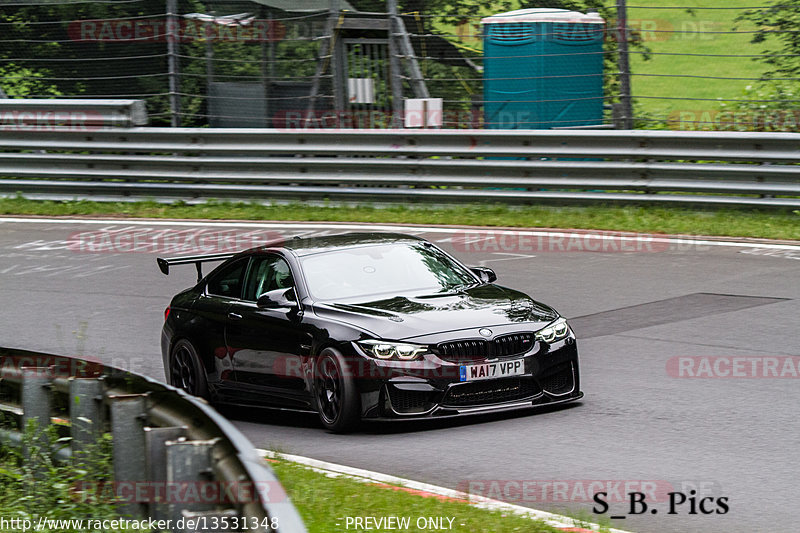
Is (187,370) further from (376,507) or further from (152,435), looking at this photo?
(152,435)

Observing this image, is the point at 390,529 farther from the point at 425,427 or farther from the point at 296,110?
the point at 296,110

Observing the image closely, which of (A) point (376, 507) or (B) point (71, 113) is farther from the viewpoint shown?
(B) point (71, 113)

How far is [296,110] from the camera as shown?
62.7 feet

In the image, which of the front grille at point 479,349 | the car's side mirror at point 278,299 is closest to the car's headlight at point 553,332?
the front grille at point 479,349

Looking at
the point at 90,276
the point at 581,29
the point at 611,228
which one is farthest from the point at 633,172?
the point at 90,276

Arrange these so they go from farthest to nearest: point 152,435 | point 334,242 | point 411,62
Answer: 1. point 411,62
2. point 334,242
3. point 152,435

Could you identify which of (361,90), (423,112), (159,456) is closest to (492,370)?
(159,456)

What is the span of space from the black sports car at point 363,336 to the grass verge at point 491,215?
628 cm

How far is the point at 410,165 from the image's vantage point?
1741 centimetres

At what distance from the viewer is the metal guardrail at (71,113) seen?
19312 mm

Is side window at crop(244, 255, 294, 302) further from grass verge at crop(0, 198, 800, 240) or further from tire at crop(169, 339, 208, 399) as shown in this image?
grass verge at crop(0, 198, 800, 240)

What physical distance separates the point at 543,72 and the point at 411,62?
2061mm

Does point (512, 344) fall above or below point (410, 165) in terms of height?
below

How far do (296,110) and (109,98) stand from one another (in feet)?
11.7
